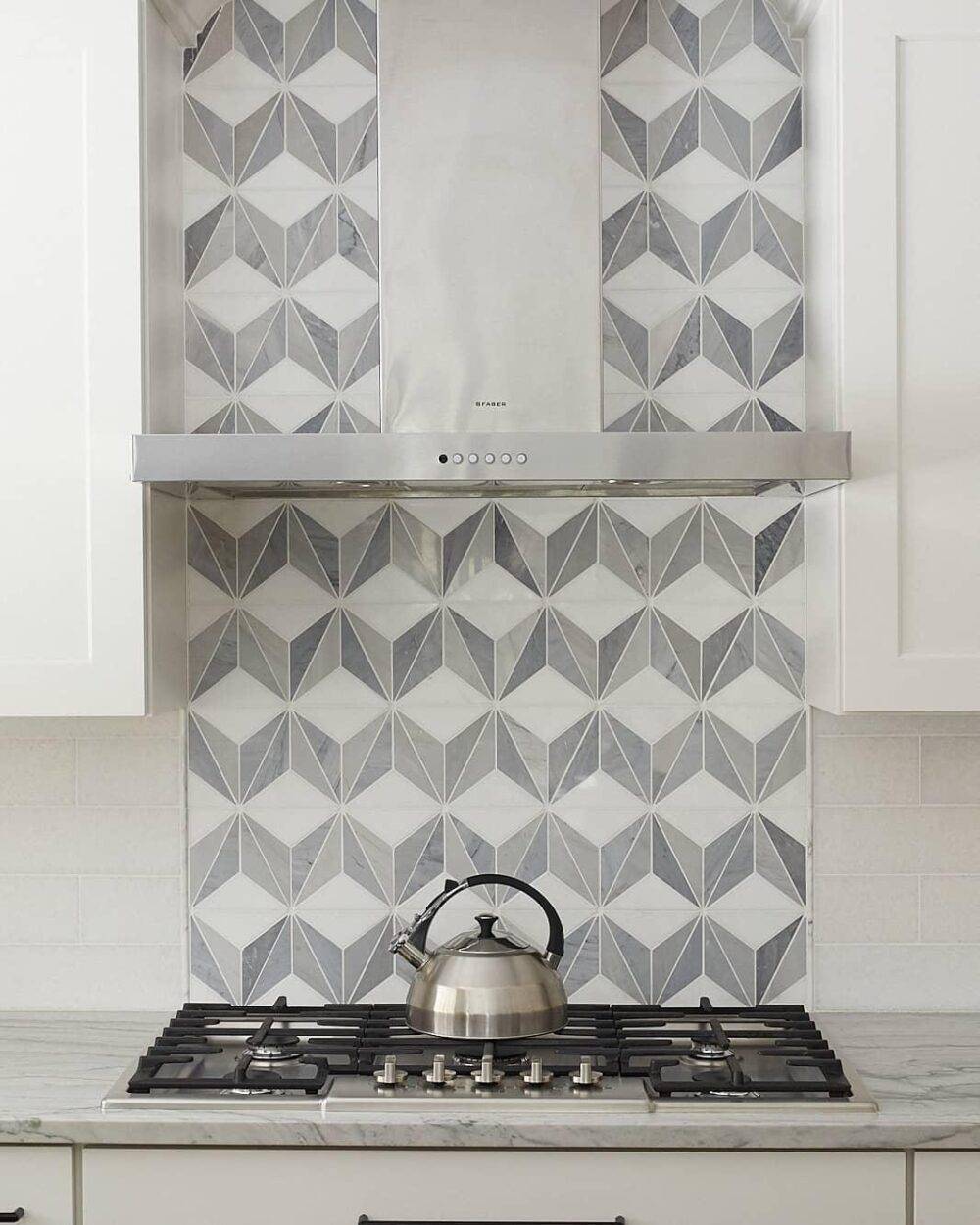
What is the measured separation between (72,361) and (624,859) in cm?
124

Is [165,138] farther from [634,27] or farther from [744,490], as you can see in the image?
[744,490]

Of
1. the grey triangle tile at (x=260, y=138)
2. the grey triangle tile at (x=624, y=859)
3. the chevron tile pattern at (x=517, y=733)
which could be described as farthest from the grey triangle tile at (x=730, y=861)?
the grey triangle tile at (x=260, y=138)

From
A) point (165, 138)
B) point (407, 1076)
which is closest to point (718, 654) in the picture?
point (407, 1076)

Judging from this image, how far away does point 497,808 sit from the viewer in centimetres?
224

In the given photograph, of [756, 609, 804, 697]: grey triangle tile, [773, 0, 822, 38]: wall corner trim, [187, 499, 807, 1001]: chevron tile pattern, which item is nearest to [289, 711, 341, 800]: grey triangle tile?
[187, 499, 807, 1001]: chevron tile pattern

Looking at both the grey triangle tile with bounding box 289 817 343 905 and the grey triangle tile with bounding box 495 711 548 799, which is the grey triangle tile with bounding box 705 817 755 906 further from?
the grey triangle tile with bounding box 289 817 343 905

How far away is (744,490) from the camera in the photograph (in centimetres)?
217

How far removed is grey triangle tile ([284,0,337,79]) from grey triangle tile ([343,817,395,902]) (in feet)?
4.41

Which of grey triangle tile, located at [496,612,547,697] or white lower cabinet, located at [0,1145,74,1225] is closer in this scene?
white lower cabinet, located at [0,1145,74,1225]

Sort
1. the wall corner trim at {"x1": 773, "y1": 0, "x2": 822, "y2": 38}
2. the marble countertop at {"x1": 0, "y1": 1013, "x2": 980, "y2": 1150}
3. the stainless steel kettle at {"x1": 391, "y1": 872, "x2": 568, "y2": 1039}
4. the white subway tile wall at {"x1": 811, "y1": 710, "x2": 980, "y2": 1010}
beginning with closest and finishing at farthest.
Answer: the marble countertop at {"x1": 0, "y1": 1013, "x2": 980, "y2": 1150} < the stainless steel kettle at {"x1": 391, "y1": 872, "x2": 568, "y2": 1039} < the wall corner trim at {"x1": 773, "y1": 0, "x2": 822, "y2": 38} < the white subway tile wall at {"x1": 811, "y1": 710, "x2": 980, "y2": 1010}

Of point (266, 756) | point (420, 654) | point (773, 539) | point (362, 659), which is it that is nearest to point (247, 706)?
point (266, 756)

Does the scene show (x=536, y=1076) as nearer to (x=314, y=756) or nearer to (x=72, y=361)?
(x=314, y=756)

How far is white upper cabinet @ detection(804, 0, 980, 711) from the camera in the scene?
190 cm

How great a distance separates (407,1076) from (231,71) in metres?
1.72
